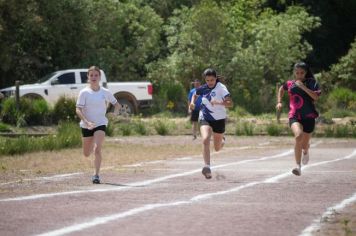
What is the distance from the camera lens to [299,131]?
46.9 ft

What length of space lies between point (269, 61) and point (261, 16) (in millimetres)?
5505

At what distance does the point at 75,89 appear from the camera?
3503 cm

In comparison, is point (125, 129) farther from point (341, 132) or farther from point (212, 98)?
point (212, 98)

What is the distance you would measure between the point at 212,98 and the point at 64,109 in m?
16.7

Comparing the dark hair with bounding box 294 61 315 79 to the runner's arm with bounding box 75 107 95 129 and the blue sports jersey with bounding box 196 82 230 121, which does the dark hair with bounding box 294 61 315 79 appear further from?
the runner's arm with bounding box 75 107 95 129

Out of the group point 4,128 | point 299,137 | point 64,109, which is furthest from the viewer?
point 64,109

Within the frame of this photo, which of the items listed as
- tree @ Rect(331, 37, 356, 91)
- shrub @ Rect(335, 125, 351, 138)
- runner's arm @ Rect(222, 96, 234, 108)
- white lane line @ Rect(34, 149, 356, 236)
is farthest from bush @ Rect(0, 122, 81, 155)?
tree @ Rect(331, 37, 356, 91)

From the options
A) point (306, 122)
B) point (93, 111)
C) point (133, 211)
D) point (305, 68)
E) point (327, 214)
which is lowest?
point (327, 214)

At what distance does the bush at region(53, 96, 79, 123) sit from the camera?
30.8 m

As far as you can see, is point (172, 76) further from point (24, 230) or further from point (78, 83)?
point (24, 230)

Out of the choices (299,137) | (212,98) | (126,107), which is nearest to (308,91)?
(299,137)

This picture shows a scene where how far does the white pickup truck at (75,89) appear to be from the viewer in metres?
34.4

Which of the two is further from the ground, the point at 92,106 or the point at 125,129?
the point at 92,106

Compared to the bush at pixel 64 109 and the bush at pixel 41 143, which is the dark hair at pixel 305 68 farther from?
the bush at pixel 64 109
